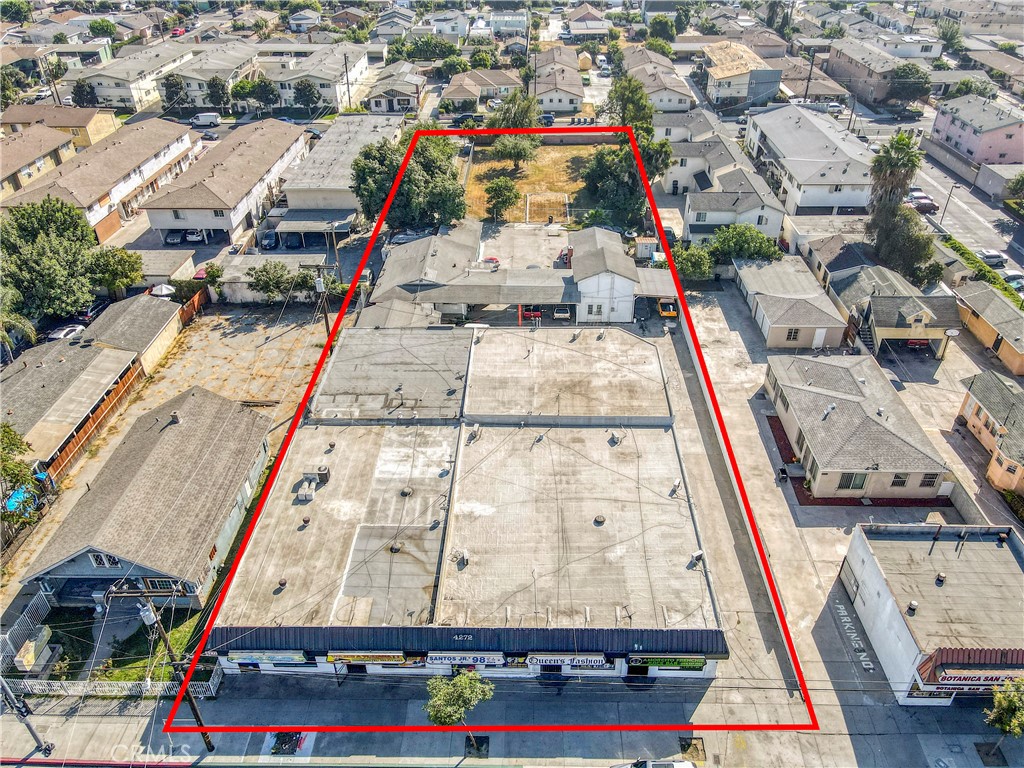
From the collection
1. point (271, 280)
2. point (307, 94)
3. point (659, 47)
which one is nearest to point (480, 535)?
point (271, 280)

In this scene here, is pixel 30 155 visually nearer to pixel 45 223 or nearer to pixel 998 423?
→ pixel 45 223

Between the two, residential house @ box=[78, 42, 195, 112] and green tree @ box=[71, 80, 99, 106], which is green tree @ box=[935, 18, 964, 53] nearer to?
residential house @ box=[78, 42, 195, 112]

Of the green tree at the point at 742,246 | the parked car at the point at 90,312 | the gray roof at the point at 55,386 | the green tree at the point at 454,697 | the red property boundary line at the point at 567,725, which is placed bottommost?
the red property boundary line at the point at 567,725

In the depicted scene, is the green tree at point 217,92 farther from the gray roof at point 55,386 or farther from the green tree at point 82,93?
the gray roof at point 55,386

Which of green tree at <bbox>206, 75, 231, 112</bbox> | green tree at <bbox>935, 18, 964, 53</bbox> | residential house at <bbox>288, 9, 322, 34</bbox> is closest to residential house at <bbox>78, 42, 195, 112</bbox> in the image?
green tree at <bbox>206, 75, 231, 112</bbox>

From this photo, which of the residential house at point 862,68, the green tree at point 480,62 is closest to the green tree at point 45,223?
the green tree at point 480,62

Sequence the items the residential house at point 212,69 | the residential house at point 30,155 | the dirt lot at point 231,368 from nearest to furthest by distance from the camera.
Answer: the dirt lot at point 231,368 < the residential house at point 30,155 < the residential house at point 212,69

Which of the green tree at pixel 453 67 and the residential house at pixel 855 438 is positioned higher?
the green tree at pixel 453 67
